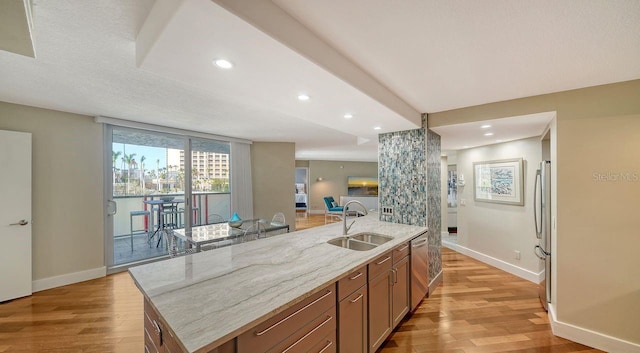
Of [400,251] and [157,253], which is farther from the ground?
[400,251]

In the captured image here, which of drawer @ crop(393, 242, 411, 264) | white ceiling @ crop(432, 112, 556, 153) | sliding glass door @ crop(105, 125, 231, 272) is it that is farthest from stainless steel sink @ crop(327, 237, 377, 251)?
sliding glass door @ crop(105, 125, 231, 272)

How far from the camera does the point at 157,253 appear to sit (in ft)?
14.3

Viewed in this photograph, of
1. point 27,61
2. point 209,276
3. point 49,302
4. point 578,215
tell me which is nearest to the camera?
point 209,276

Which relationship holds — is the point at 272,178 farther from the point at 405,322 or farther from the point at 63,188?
the point at 405,322

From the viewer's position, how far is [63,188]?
3.40m

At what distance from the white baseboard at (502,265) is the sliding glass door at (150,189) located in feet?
17.5

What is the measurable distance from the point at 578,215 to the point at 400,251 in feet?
5.45

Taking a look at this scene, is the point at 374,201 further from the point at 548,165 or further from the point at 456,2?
the point at 456,2

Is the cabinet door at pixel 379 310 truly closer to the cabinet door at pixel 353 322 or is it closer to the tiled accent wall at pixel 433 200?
the cabinet door at pixel 353 322

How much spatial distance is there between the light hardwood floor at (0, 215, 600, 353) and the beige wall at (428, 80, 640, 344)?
15.5 inches

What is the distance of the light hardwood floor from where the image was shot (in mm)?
2125

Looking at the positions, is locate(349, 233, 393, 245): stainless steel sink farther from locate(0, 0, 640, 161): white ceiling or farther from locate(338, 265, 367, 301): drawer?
locate(0, 0, 640, 161): white ceiling

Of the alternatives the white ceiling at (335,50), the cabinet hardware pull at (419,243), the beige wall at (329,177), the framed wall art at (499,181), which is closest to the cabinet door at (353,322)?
the cabinet hardware pull at (419,243)

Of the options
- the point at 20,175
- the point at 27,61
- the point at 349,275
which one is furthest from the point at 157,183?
the point at 349,275
